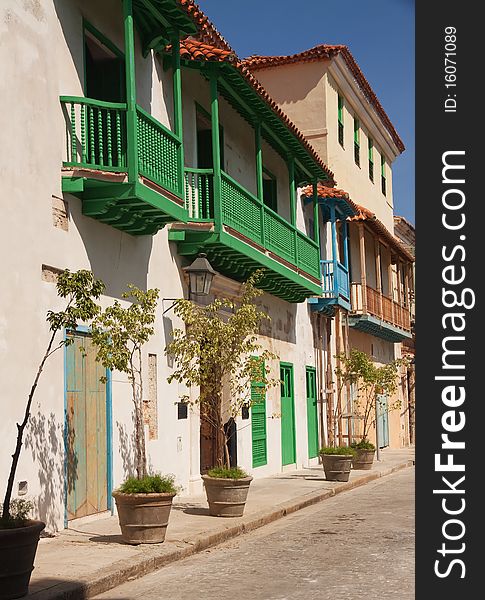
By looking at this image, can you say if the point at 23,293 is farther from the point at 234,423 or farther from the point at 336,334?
the point at 336,334

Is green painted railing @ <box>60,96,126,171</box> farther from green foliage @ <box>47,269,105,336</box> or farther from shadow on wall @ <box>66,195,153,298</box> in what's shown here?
green foliage @ <box>47,269,105,336</box>

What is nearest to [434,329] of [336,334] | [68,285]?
[68,285]

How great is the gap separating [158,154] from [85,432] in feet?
11.9

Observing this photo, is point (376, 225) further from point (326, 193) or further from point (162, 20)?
point (162, 20)

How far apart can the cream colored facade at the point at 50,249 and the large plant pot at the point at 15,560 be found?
8.31ft

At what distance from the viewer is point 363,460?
21.6 metres

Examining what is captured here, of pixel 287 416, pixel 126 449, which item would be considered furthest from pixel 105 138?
pixel 287 416

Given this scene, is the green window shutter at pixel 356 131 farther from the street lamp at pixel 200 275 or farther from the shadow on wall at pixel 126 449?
the shadow on wall at pixel 126 449

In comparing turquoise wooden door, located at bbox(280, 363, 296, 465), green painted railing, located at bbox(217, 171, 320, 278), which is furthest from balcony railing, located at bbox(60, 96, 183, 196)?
turquoise wooden door, located at bbox(280, 363, 296, 465)

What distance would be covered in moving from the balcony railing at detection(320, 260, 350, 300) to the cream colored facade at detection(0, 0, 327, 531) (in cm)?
929

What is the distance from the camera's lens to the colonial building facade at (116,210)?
10.4m

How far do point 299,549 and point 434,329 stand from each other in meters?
7.21

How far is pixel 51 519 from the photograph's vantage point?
10594 millimetres

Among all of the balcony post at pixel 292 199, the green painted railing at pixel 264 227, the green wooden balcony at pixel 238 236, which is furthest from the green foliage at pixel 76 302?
the balcony post at pixel 292 199
